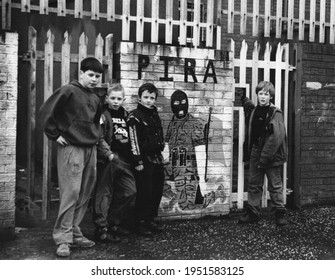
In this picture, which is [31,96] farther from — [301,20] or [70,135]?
[301,20]

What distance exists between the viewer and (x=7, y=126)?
4.88 metres

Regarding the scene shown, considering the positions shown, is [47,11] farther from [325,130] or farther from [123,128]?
[325,130]

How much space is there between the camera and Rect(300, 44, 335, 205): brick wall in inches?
258

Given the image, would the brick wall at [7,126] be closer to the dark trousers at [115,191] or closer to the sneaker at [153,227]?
the dark trousers at [115,191]

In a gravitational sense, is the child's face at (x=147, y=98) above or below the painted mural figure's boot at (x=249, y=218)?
above

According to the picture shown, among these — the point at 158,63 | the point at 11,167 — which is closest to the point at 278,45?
the point at 158,63

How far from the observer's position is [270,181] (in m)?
5.68

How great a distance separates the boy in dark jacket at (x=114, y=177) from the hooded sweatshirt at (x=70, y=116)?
0.39 metres

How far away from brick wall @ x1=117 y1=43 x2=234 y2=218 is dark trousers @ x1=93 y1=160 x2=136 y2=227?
89 centimetres

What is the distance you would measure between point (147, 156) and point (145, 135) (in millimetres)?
224

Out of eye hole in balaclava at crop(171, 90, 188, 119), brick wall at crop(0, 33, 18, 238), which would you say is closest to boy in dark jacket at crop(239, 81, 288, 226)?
eye hole in balaclava at crop(171, 90, 188, 119)

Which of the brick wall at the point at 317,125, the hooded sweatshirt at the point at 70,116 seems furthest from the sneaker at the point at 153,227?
the brick wall at the point at 317,125

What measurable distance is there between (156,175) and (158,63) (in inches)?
54.3

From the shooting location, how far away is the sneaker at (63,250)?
14.2ft
